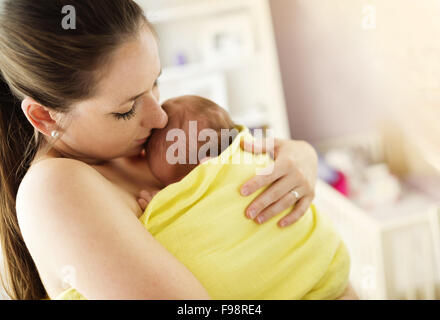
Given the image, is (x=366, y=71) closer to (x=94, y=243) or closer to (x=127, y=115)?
(x=127, y=115)

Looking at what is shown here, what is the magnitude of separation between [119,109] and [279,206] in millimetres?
356

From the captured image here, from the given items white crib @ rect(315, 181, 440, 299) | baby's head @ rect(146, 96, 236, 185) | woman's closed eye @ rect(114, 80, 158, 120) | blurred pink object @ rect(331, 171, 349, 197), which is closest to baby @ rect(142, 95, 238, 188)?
baby's head @ rect(146, 96, 236, 185)

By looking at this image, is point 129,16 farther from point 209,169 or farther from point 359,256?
point 359,256

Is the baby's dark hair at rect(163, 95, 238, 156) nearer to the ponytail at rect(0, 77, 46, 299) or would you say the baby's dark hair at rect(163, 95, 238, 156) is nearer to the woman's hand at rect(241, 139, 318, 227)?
the woman's hand at rect(241, 139, 318, 227)

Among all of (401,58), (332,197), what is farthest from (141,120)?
(332,197)

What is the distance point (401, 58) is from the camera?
5.65 feet

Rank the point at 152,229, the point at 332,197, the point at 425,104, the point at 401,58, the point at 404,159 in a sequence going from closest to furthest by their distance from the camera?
the point at 152,229
the point at 425,104
the point at 401,58
the point at 332,197
the point at 404,159

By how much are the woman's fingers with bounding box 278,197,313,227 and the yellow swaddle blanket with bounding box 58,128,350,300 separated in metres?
0.01

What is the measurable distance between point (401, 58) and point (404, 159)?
0.70 metres

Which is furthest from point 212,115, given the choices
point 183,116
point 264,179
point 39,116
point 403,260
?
point 403,260

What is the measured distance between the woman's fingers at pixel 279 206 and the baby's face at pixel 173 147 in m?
0.21

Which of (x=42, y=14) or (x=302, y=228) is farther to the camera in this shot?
(x=302, y=228)

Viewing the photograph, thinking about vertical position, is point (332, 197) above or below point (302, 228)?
below

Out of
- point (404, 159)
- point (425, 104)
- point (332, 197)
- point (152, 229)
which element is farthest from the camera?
point (404, 159)
